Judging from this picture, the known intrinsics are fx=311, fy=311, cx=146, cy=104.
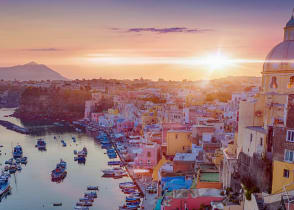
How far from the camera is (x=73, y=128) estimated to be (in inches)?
1348

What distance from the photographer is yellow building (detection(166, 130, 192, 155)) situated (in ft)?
51.0

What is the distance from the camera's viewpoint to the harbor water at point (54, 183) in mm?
14562

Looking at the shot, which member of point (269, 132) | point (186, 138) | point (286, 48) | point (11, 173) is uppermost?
point (286, 48)

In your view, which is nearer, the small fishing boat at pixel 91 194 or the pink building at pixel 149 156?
the small fishing boat at pixel 91 194

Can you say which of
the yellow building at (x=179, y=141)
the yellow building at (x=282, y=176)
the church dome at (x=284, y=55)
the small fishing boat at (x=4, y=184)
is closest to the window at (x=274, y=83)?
the church dome at (x=284, y=55)

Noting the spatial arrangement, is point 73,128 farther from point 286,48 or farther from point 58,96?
point 286,48

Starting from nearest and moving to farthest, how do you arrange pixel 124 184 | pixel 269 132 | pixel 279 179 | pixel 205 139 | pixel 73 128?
pixel 279 179
pixel 269 132
pixel 205 139
pixel 124 184
pixel 73 128

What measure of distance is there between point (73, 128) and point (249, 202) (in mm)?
29627

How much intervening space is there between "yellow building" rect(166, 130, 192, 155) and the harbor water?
10.6 feet

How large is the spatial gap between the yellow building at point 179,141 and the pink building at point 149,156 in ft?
4.63

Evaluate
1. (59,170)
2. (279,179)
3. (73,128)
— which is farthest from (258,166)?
(73,128)

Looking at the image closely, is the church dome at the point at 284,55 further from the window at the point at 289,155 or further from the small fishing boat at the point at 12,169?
the small fishing boat at the point at 12,169

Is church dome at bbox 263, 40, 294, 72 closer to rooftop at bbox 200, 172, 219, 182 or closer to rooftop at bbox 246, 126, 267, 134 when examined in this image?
rooftop at bbox 246, 126, 267, 134

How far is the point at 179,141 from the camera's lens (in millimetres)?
15656
